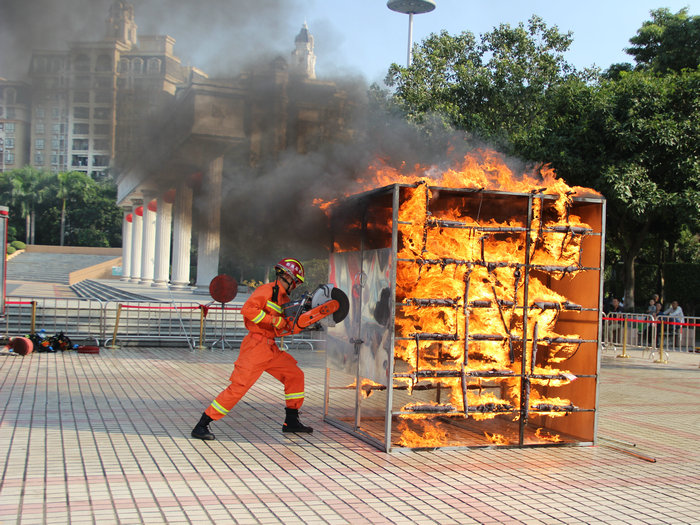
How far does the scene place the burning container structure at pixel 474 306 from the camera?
251 inches

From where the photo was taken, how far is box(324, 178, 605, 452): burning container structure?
6363mm

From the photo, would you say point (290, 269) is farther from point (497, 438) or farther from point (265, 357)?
point (497, 438)

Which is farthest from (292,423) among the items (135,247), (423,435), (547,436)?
(135,247)

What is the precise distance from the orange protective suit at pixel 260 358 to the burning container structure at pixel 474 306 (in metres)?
0.66

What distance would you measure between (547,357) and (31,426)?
518 cm

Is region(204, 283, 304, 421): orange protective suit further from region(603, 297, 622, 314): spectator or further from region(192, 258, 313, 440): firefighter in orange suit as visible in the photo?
region(603, 297, 622, 314): spectator

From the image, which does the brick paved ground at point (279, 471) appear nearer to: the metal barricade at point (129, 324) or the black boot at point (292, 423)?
the black boot at point (292, 423)

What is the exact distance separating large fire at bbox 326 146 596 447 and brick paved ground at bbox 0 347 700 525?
64cm

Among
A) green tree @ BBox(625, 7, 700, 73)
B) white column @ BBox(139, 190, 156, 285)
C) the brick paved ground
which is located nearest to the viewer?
the brick paved ground

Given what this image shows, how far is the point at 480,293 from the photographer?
21.7 feet

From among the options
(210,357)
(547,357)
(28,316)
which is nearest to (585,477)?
(547,357)

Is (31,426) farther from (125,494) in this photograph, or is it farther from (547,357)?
(547,357)

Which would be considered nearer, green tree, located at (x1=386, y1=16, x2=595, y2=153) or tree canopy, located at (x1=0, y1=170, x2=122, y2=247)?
green tree, located at (x1=386, y1=16, x2=595, y2=153)

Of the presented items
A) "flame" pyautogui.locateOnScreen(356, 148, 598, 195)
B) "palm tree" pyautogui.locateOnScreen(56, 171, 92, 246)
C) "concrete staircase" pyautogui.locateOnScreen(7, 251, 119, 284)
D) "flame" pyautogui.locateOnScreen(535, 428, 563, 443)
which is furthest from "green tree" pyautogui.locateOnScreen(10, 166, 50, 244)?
"flame" pyautogui.locateOnScreen(535, 428, 563, 443)
